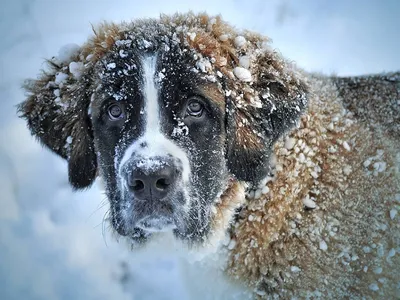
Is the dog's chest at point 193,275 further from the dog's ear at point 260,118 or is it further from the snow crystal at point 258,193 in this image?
the dog's ear at point 260,118

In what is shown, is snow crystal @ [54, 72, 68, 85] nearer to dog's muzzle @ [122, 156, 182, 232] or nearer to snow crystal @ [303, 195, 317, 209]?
dog's muzzle @ [122, 156, 182, 232]

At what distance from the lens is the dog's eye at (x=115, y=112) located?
2582 mm

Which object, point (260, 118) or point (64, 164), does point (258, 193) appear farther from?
point (64, 164)

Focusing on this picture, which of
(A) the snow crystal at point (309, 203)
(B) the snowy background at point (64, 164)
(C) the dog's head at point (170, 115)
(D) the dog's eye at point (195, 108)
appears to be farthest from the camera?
(B) the snowy background at point (64, 164)

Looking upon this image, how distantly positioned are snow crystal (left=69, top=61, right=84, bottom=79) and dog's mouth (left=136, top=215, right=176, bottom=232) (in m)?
1.03

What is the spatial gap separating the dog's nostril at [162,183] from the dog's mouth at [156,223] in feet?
0.70

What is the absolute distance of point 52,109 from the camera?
293cm

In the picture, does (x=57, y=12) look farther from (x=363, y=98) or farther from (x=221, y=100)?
(x=363, y=98)

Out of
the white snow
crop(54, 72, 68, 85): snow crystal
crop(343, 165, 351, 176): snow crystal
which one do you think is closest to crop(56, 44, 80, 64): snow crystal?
crop(54, 72, 68, 85): snow crystal

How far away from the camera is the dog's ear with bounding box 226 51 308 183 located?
2643 millimetres

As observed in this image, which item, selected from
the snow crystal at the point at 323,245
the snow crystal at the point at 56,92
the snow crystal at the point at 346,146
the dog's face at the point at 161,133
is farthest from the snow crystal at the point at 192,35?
the snow crystal at the point at 323,245

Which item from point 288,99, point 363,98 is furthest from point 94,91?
point 363,98

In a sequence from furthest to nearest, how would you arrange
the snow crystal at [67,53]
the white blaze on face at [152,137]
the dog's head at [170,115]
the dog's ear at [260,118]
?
1. the snow crystal at [67,53]
2. the dog's ear at [260,118]
3. the dog's head at [170,115]
4. the white blaze on face at [152,137]

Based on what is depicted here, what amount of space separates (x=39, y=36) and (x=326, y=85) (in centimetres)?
322
